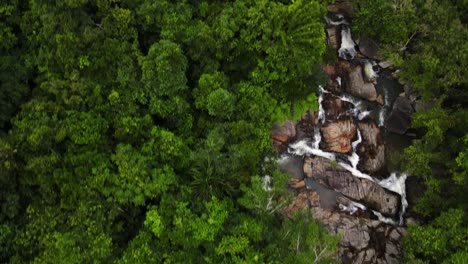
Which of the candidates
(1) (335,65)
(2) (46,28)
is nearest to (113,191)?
(2) (46,28)

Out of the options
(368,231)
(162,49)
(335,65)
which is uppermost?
(162,49)

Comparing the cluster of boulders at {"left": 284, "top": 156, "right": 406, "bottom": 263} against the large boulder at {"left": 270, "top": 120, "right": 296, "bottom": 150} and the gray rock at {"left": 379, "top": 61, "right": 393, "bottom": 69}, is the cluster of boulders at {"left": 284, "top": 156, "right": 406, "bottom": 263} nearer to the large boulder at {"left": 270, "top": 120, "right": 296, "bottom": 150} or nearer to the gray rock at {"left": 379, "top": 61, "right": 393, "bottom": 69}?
the large boulder at {"left": 270, "top": 120, "right": 296, "bottom": 150}

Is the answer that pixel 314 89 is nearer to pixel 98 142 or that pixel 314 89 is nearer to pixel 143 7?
pixel 143 7

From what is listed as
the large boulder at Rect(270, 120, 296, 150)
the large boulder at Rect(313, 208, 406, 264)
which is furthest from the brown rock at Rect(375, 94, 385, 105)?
the large boulder at Rect(313, 208, 406, 264)

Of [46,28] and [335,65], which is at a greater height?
[46,28]

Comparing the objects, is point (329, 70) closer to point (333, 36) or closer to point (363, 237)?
point (333, 36)

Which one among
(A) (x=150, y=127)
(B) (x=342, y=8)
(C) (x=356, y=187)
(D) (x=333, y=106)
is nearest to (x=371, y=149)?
(C) (x=356, y=187)

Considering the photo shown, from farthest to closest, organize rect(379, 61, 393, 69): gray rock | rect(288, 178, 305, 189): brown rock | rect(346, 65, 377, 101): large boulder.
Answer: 1. rect(379, 61, 393, 69): gray rock
2. rect(346, 65, 377, 101): large boulder
3. rect(288, 178, 305, 189): brown rock
